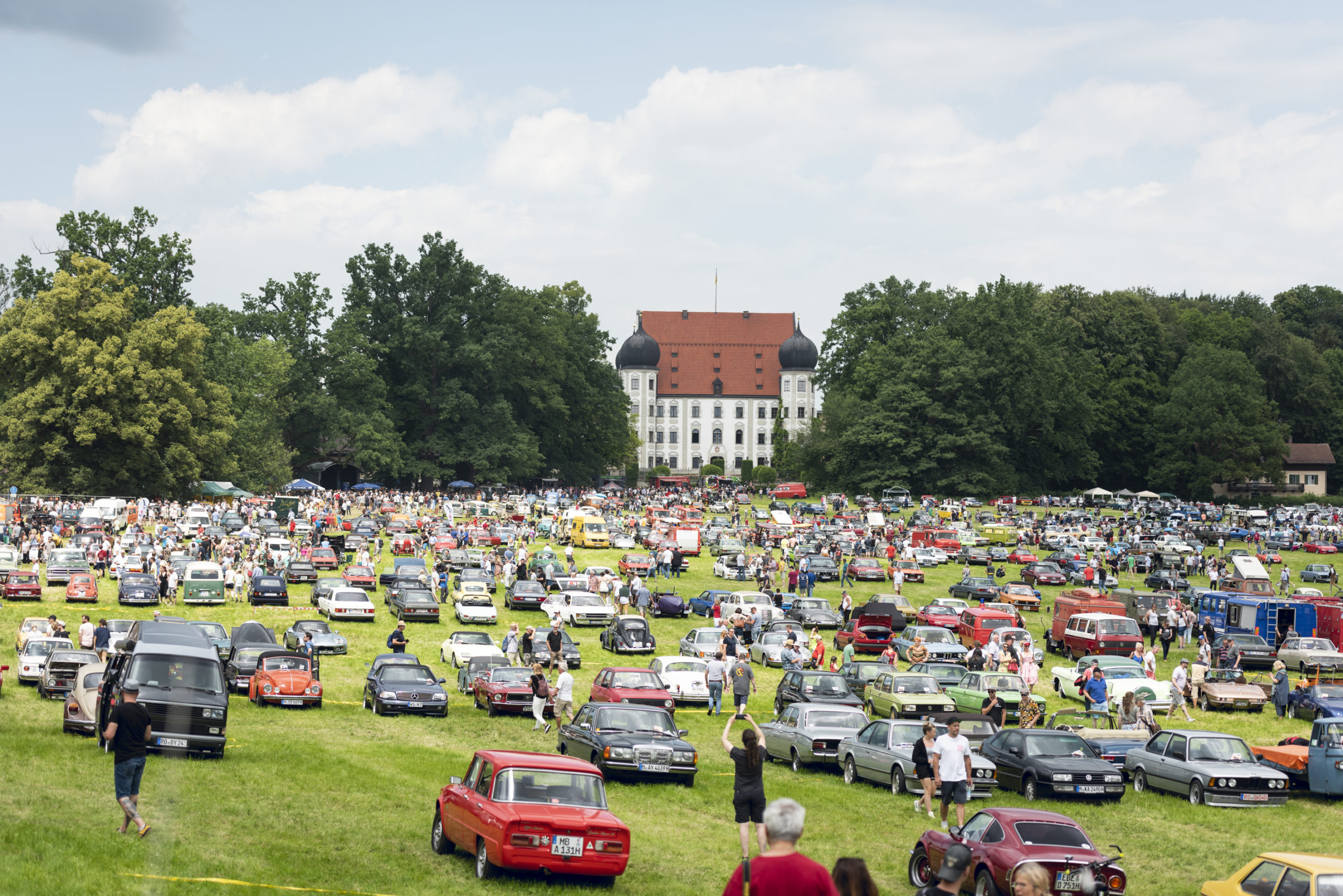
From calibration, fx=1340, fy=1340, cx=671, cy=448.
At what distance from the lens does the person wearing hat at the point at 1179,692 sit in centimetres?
3212

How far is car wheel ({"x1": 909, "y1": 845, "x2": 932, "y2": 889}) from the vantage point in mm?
15336

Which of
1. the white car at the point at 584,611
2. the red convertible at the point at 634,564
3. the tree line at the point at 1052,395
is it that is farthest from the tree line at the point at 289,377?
the white car at the point at 584,611

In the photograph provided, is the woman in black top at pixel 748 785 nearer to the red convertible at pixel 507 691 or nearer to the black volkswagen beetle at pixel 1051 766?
the black volkswagen beetle at pixel 1051 766

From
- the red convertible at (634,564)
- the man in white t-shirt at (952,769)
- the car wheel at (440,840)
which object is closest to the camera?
the car wheel at (440,840)

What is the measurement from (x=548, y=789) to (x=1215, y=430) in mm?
110450

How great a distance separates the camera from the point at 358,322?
112m

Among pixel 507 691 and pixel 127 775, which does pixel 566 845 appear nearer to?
pixel 127 775

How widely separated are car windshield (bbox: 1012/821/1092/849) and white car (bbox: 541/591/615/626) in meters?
30.3

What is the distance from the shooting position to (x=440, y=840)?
15.7m

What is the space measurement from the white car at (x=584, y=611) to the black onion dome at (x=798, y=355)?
131433 millimetres

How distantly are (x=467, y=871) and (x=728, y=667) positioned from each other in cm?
1861

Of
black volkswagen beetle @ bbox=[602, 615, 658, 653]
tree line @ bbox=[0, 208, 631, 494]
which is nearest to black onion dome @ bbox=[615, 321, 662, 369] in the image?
tree line @ bbox=[0, 208, 631, 494]

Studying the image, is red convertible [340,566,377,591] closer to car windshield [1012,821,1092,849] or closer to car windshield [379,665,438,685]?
car windshield [379,665,438,685]

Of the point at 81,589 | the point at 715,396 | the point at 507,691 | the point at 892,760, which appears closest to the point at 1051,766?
the point at 892,760
